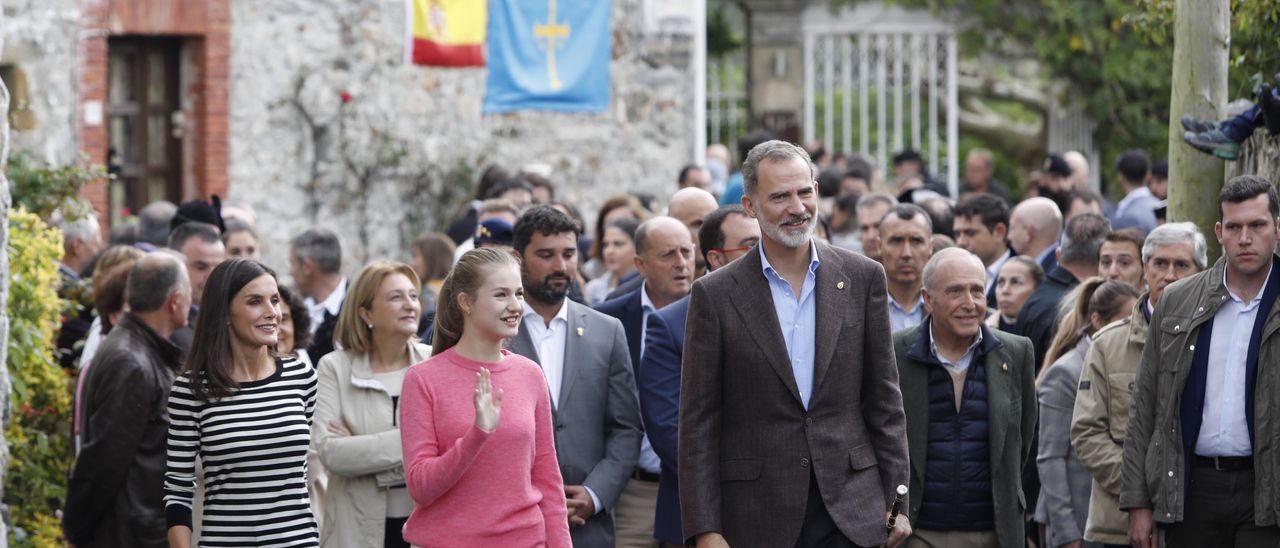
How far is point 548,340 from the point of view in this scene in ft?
21.2

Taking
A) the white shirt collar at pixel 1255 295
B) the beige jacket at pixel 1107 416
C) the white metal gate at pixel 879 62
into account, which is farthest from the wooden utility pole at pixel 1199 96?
the white metal gate at pixel 879 62

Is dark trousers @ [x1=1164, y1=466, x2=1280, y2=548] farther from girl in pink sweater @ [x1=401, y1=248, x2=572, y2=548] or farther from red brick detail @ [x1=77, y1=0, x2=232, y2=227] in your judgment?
red brick detail @ [x1=77, y1=0, x2=232, y2=227]

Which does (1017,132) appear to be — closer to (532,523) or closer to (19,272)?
(19,272)

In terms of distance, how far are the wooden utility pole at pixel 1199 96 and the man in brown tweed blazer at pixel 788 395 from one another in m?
2.82

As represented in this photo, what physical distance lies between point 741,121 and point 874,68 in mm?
1560

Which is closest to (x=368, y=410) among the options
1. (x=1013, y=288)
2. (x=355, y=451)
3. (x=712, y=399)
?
(x=355, y=451)

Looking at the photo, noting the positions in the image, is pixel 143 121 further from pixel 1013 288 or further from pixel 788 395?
pixel 788 395

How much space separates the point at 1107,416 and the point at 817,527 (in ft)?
5.85

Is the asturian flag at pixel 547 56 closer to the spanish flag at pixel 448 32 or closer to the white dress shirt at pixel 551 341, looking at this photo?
the spanish flag at pixel 448 32

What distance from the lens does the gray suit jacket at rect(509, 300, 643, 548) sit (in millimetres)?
6211

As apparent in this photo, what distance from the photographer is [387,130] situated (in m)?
14.5

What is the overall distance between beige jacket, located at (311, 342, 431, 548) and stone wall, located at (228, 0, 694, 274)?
7857mm

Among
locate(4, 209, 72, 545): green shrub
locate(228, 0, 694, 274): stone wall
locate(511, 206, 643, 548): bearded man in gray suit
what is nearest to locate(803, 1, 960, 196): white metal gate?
locate(228, 0, 694, 274): stone wall

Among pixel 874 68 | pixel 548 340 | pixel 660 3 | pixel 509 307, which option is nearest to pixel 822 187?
pixel 660 3
